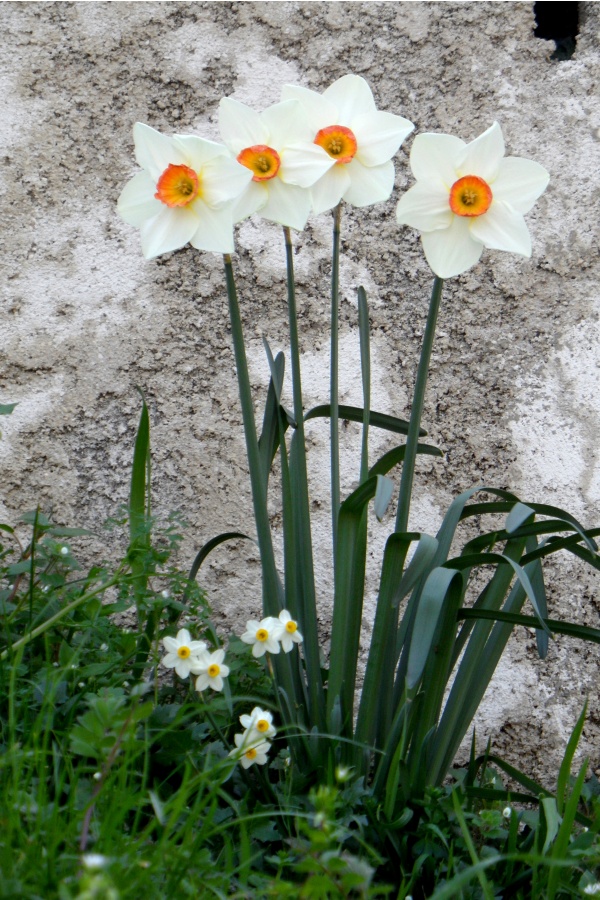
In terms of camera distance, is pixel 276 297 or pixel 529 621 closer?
pixel 529 621

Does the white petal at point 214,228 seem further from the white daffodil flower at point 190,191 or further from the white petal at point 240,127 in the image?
the white petal at point 240,127

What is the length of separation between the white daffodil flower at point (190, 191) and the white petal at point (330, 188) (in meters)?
0.11

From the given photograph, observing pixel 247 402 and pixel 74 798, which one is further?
pixel 247 402

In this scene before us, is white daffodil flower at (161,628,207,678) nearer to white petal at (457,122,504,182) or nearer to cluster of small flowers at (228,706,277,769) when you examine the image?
cluster of small flowers at (228,706,277,769)

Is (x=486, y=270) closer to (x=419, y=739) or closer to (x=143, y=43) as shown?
(x=143, y=43)

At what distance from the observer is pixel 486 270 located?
167 cm

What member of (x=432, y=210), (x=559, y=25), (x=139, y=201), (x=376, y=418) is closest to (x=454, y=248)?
(x=432, y=210)

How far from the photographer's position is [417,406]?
111 cm

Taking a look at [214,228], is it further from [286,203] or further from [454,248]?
[454,248]

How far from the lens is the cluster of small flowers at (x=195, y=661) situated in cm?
106

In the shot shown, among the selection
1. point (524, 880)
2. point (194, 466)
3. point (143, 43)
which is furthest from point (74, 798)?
point (143, 43)

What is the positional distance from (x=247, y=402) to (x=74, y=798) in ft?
1.66

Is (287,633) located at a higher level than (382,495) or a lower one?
lower

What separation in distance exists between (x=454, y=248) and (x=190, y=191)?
1.03ft
